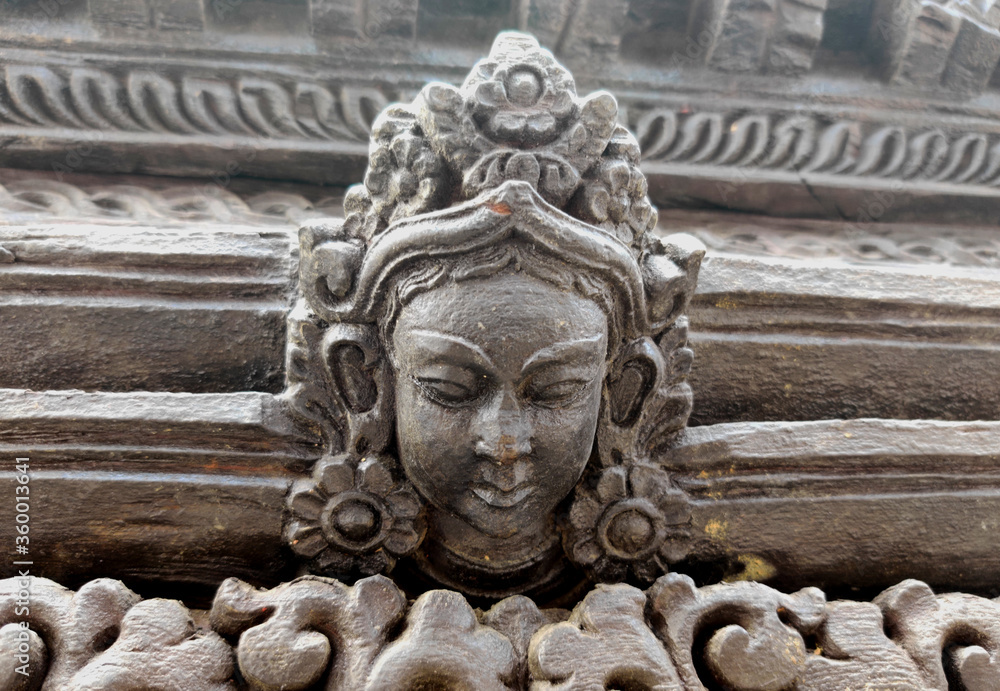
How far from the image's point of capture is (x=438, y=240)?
957 mm

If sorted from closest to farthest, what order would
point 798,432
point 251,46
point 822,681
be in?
point 822,681
point 798,432
point 251,46

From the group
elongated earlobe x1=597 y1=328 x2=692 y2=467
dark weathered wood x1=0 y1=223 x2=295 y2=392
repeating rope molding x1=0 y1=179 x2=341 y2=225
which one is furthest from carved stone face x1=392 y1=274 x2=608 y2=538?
repeating rope molding x1=0 y1=179 x2=341 y2=225

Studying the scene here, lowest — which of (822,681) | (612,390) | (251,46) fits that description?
(822,681)

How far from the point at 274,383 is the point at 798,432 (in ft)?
3.43

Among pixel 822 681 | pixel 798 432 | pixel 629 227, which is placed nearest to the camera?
pixel 822 681

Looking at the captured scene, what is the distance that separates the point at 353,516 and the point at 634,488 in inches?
20.1

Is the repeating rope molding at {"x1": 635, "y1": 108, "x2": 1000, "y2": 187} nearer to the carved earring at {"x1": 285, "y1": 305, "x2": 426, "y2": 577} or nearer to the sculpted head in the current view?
the sculpted head

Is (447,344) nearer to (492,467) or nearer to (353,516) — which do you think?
(492,467)

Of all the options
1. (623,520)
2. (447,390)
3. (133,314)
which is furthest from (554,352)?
(133,314)

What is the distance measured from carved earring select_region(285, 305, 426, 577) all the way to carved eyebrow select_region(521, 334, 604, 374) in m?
0.28

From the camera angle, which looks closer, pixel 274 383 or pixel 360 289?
pixel 360 289

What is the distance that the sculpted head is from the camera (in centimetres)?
96

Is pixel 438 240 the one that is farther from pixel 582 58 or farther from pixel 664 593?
pixel 582 58

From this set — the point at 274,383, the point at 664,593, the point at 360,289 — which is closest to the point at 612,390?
the point at 664,593
